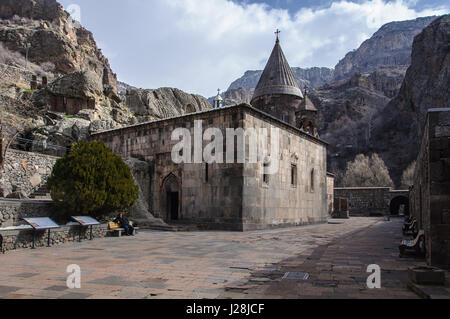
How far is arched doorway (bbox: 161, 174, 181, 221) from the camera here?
16273mm

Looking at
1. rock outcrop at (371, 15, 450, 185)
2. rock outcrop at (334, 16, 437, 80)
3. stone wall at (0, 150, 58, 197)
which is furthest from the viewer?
rock outcrop at (334, 16, 437, 80)

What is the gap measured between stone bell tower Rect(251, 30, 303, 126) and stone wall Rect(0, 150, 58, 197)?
13.3 m

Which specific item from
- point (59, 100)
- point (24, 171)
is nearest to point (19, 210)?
point (24, 171)

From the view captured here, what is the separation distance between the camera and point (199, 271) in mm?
5598

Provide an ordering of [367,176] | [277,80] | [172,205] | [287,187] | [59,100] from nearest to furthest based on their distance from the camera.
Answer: [172,205] → [287,187] → [277,80] → [59,100] → [367,176]

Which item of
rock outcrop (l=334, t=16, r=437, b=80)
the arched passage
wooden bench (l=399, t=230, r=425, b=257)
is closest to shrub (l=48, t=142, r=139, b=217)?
wooden bench (l=399, t=230, r=425, b=257)

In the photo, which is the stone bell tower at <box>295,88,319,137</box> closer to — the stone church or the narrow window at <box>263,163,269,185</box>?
the stone church

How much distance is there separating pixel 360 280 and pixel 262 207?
9.96 meters

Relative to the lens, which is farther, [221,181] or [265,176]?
[265,176]

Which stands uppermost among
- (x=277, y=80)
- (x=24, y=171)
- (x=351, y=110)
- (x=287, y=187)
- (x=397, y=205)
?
(x=351, y=110)

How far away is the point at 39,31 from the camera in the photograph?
53.8 m

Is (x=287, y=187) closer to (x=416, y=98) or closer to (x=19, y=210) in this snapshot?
(x=19, y=210)

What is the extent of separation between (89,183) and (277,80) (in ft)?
51.8
